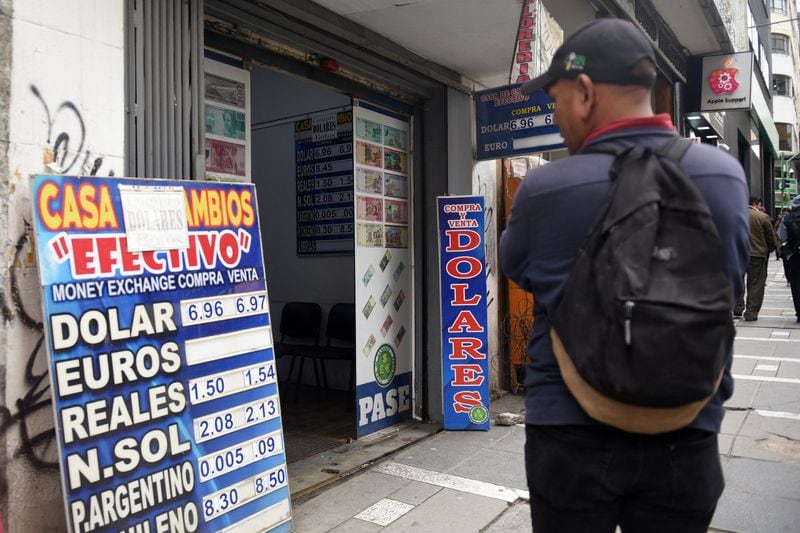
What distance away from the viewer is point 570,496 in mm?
1473

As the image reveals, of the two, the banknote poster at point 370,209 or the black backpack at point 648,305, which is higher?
the banknote poster at point 370,209

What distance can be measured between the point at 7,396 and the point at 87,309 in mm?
447

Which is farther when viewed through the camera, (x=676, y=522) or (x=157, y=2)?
(x=157, y=2)

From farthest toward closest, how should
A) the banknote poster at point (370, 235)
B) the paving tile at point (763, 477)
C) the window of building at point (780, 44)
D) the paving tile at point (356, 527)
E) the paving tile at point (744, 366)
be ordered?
1. the window of building at point (780, 44)
2. the paving tile at point (744, 366)
3. the banknote poster at point (370, 235)
4. the paving tile at point (763, 477)
5. the paving tile at point (356, 527)

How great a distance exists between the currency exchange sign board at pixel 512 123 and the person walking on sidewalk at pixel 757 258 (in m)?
5.75

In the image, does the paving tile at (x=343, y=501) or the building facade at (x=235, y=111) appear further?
the paving tile at (x=343, y=501)

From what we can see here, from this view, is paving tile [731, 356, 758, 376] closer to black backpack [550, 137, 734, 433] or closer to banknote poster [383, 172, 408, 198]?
banknote poster [383, 172, 408, 198]

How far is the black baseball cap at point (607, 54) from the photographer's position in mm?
1479

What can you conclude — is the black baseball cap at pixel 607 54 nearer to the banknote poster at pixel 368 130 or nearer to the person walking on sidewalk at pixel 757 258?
the banknote poster at pixel 368 130

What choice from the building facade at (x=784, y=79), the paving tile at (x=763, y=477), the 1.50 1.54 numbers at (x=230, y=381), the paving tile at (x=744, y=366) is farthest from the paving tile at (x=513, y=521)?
the building facade at (x=784, y=79)

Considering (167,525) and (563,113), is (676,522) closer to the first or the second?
(563,113)

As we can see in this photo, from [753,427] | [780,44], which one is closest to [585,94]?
[753,427]

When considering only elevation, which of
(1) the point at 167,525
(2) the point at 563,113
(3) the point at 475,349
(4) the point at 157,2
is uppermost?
(4) the point at 157,2

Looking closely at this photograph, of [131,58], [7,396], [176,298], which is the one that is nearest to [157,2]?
[131,58]
